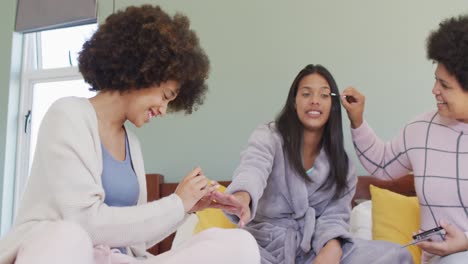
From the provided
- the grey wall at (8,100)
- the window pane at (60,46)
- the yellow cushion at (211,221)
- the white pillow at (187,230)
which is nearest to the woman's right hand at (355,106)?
the yellow cushion at (211,221)

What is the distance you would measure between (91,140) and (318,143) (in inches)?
31.4

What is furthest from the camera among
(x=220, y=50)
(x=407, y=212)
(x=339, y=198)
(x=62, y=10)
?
(x=62, y=10)

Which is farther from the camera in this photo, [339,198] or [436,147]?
[339,198]

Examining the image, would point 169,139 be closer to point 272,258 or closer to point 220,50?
point 220,50

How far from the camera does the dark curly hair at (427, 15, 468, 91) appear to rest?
1357 mm

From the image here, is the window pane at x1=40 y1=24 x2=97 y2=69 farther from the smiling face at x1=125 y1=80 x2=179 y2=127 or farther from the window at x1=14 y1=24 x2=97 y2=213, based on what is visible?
the smiling face at x1=125 y1=80 x2=179 y2=127

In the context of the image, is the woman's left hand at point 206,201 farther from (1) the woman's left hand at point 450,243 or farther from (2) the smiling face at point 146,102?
(1) the woman's left hand at point 450,243

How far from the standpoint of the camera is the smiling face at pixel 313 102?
1580 mm

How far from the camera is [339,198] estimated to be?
1569mm

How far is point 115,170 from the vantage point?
117cm

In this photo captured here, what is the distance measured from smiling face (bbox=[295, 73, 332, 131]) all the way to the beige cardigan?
0.64 m

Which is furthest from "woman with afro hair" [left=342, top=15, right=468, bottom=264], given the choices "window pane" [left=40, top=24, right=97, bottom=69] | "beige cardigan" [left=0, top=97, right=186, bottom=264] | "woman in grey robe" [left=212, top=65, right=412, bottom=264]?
"window pane" [left=40, top=24, right=97, bottom=69]

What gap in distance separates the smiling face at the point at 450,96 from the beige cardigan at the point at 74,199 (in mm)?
782

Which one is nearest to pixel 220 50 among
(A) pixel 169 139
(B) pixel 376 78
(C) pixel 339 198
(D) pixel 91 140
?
(A) pixel 169 139
